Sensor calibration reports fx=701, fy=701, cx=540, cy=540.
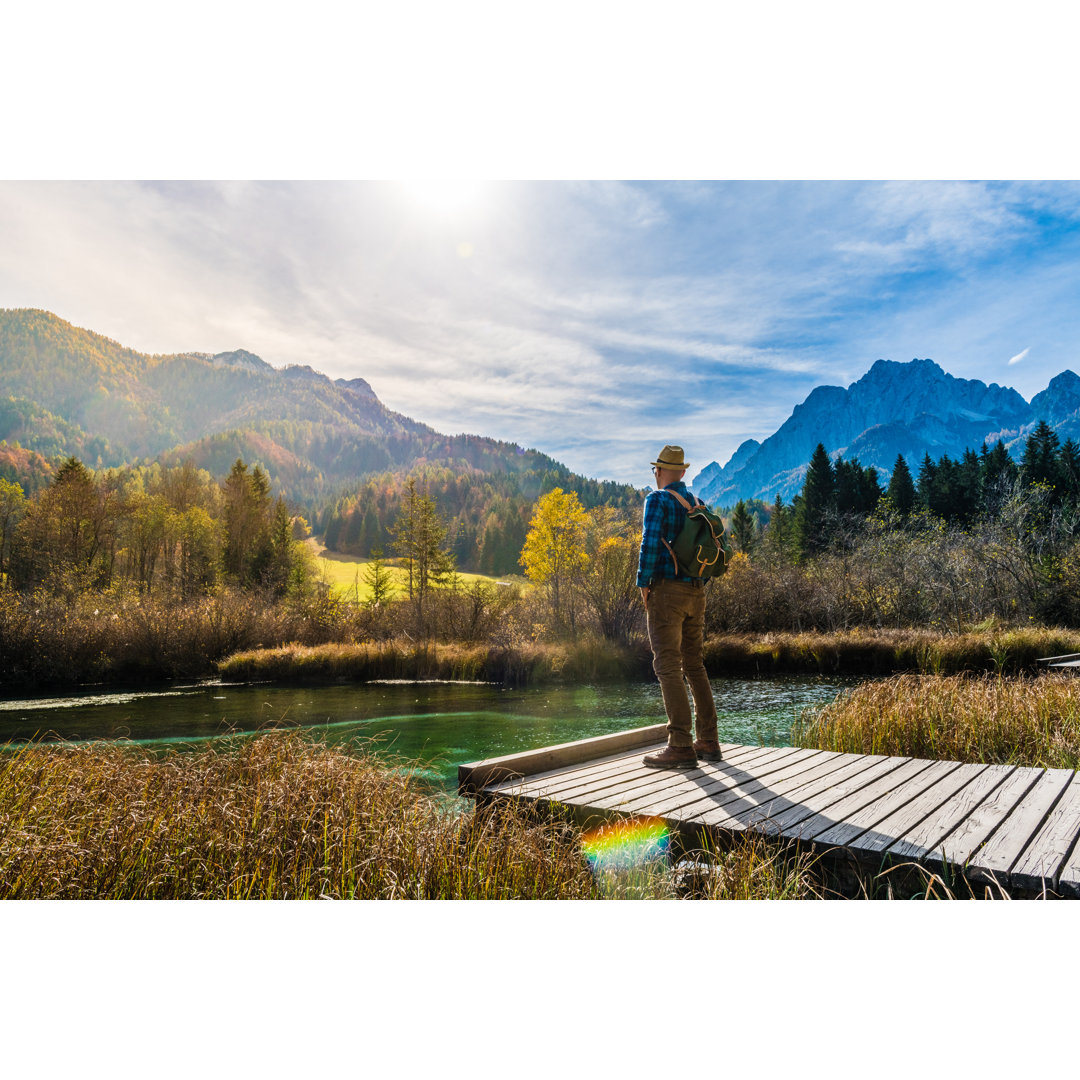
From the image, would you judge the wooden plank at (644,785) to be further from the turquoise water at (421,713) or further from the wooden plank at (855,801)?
the turquoise water at (421,713)

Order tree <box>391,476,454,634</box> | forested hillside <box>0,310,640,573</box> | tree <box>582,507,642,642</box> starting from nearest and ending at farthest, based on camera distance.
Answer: tree <box>582,507,642,642</box>, tree <box>391,476,454,634</box>, forested hillside <box>0,310,640,573</box>

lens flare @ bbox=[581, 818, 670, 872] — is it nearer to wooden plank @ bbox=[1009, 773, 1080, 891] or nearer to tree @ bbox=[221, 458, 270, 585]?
wooden plank @ bbox=[1009, 773, 1080, 891]

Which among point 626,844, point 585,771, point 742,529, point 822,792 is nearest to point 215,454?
point 742,529

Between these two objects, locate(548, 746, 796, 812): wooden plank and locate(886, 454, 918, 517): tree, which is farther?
locate(886, 454, 918, 517): tree

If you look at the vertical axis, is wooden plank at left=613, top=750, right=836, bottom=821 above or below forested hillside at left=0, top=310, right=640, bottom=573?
below

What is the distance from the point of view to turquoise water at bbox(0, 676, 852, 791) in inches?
468

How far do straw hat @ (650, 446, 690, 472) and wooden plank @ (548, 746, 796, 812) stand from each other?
6.83 ft

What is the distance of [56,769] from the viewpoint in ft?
17.1

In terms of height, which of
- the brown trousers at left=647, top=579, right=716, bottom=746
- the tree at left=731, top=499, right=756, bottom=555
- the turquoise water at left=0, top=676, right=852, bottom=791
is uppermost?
the tree at left=731, top=499, right=756, bottom=555

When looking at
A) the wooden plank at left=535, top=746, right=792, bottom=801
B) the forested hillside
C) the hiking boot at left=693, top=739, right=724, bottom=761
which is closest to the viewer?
the wooden plank at left=535, top=746, right=792, bottom=801

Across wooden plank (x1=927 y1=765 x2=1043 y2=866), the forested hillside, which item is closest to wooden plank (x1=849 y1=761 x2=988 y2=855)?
wooden plank (x1=927 y1=765 x2=1043 y2=866)

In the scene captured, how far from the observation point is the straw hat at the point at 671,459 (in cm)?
479

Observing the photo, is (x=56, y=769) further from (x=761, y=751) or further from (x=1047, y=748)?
(x=1047, y=748)

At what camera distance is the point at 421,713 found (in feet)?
51.3
